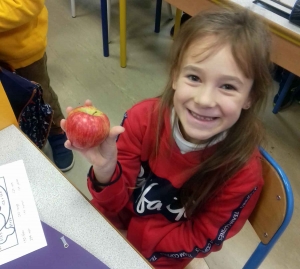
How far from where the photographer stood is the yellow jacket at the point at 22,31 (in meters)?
1.23

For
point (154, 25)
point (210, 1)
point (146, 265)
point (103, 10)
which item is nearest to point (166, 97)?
point (146, 265)

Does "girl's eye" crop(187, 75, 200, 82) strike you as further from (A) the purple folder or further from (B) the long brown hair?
(A) the purple folder

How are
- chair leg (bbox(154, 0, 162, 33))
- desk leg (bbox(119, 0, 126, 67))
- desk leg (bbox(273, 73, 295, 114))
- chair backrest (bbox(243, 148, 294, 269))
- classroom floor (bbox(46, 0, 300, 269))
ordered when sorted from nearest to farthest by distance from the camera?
chair backrest (bbox(243, 148, 294, 269)), classroom floor (bbox(46, 0, 300, 269)), desk leg (bbox(273, 73, 295, 114)), desk leg (bbox(119, 0, 126, 67)), chair leg (bbox(154, 0, 162, 33))

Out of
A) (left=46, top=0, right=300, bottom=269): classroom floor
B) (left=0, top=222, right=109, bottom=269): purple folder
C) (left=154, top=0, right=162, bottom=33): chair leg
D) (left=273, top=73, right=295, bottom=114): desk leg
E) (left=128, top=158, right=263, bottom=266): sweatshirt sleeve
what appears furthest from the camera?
(left=154, top=0, right=162, bottom=33): chair leg

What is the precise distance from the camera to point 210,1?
1.57 metres

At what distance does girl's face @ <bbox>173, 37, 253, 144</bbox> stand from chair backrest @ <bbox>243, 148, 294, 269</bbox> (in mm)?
153

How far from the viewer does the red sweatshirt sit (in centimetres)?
87

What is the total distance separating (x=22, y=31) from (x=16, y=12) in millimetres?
130

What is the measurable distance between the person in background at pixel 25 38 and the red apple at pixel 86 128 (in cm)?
71

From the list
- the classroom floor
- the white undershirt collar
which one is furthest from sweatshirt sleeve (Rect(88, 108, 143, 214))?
the classroom floor

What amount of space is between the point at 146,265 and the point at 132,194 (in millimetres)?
381

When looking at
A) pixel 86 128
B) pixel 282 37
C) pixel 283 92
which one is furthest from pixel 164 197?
pixel 283 92

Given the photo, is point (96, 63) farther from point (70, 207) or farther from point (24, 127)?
point (70, 207)

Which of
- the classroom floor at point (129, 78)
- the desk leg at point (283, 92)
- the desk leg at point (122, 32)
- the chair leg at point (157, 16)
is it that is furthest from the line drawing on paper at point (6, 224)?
the chair leg at point (157, 16)
